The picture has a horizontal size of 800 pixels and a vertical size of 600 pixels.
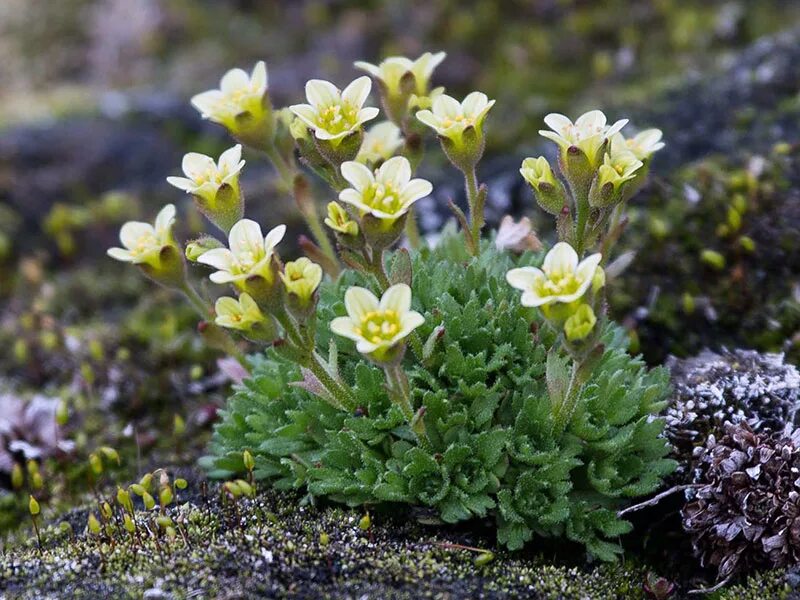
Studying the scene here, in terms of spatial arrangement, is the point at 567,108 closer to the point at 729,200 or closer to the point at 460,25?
the point at 460,25

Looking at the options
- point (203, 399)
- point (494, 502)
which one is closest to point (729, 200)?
point (494, 502)

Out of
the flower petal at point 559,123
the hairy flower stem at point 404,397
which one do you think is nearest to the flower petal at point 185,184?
the hairy flower stem at point 404,397

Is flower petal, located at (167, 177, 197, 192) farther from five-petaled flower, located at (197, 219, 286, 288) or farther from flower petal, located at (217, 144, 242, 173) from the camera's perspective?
five-petaled flower, located at (197, 219, 286, 288)

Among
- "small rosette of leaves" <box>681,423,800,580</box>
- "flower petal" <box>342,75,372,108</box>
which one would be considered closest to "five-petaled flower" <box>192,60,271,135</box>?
"flower petal" <box>342,75,372,108</box>

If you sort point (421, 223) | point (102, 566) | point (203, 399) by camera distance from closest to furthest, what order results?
1. point (102, 566)
2. point (203, 399)
3. point (421, 223)

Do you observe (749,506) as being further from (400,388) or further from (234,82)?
(234,82)
